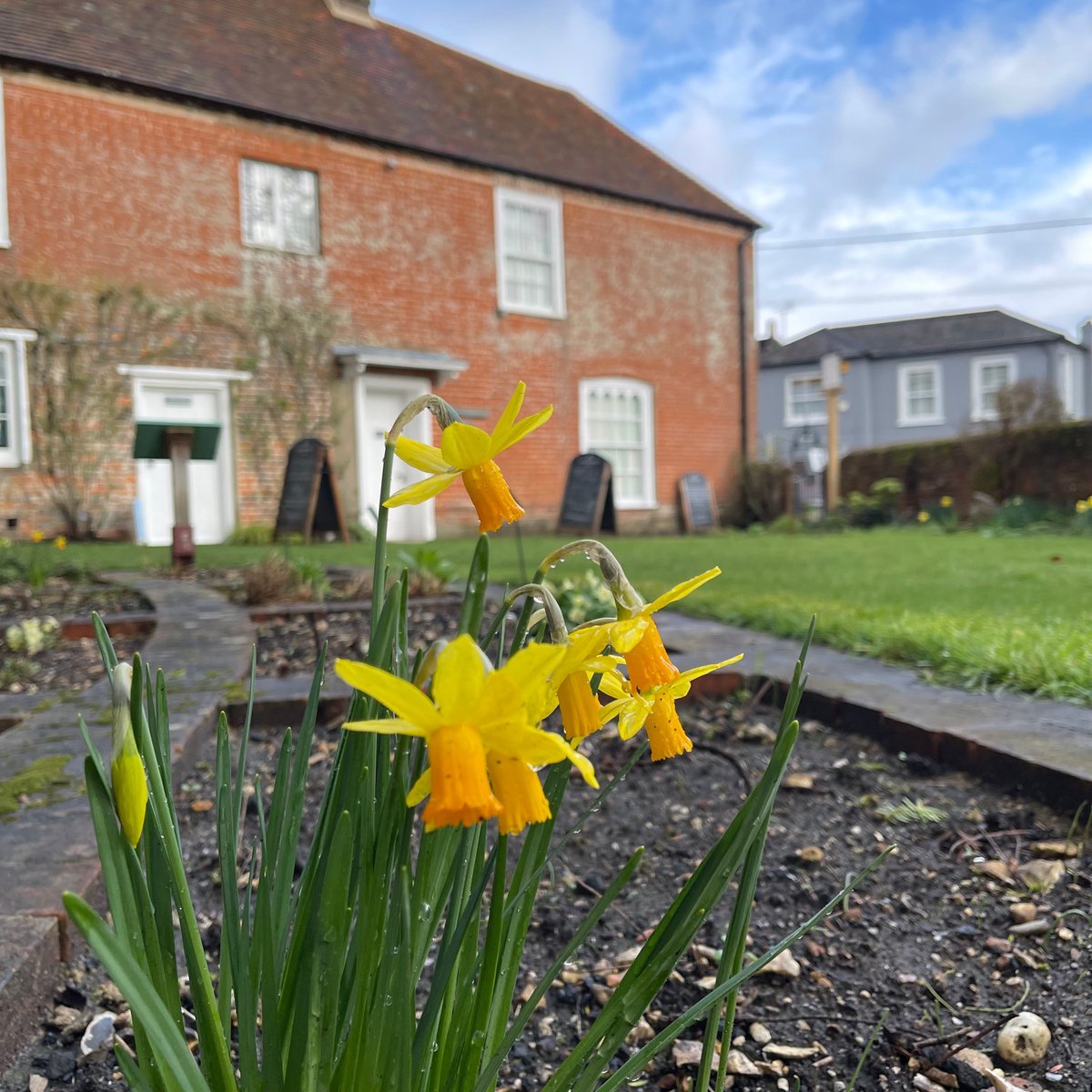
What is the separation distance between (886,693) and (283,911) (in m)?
1.90

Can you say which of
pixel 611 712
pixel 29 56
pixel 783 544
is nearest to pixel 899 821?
pixel 611 712

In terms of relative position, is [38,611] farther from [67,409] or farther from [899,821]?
[67,409]

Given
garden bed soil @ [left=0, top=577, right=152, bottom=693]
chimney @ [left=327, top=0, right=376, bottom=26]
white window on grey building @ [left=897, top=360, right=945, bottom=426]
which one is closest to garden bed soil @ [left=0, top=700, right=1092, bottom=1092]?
garden bed soil @ [left=0, top=577, right=152, bottom=693]

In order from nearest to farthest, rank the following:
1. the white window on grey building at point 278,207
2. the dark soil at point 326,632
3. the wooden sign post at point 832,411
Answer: the dark soil at point 326,632
the white window on grey building at point 278,207
the wooden sign post at point 832,411

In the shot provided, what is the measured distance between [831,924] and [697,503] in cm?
1214

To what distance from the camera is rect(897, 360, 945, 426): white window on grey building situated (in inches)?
922

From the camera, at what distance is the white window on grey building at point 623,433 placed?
42.0 feet

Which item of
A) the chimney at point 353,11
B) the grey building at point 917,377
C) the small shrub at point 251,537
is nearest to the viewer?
the small shrub at point 251,537

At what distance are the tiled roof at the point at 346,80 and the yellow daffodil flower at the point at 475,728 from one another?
10582 millimetres

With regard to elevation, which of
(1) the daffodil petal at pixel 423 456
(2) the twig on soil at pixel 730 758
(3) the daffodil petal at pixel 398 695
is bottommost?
(2) the twig on soil at pixel 730 758

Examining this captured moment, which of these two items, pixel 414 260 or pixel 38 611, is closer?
pixel 38 611

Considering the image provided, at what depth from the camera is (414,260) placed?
1120 centimetres

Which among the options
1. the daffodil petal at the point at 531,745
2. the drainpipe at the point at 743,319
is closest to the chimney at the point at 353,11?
the drainpipe at the point at 743,319

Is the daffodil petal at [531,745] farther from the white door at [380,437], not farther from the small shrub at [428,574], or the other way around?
the white door at [380,437]
